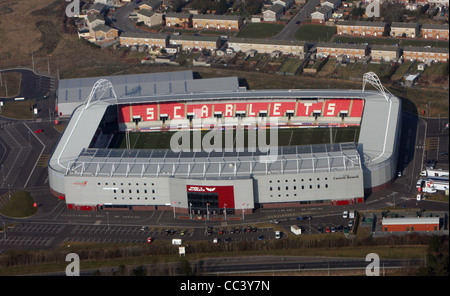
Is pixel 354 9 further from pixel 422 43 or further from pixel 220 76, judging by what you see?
pixel 220 76

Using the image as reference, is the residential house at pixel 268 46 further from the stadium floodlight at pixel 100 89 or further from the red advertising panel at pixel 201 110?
the red advertising panel at pixel 201 110

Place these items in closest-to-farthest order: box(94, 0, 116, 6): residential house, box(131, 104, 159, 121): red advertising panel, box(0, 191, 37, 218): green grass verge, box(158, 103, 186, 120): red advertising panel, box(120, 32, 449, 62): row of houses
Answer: box(0, 191, 37, 218): green grass verge, box(158, 103, 186, 120): red advertising panel, box(131, 104, 159, 121): red advertising panel, box(120, 32, 449, 62): row of houses, box(94, 0, 116, 6): residential house

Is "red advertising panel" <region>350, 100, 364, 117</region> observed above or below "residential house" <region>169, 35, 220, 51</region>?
below

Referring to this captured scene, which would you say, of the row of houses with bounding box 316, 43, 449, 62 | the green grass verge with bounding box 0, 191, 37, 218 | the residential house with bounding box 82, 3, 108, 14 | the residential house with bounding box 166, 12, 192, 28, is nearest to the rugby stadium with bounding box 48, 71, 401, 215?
the green grass verge with bounding box 0, 191, 37, 218

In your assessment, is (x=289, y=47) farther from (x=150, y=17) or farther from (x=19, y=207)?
(x=19, y=207)

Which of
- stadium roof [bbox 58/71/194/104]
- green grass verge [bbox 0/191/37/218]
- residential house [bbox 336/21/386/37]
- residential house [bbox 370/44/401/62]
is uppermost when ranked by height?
residential house [bbox 336/21/386/37]

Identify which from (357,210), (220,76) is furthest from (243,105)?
(357,210)

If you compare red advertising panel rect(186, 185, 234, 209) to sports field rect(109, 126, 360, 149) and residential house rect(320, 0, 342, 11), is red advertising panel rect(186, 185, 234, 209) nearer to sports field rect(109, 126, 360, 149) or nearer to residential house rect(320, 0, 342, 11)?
sports field rect(109, 126, 360, 149)
